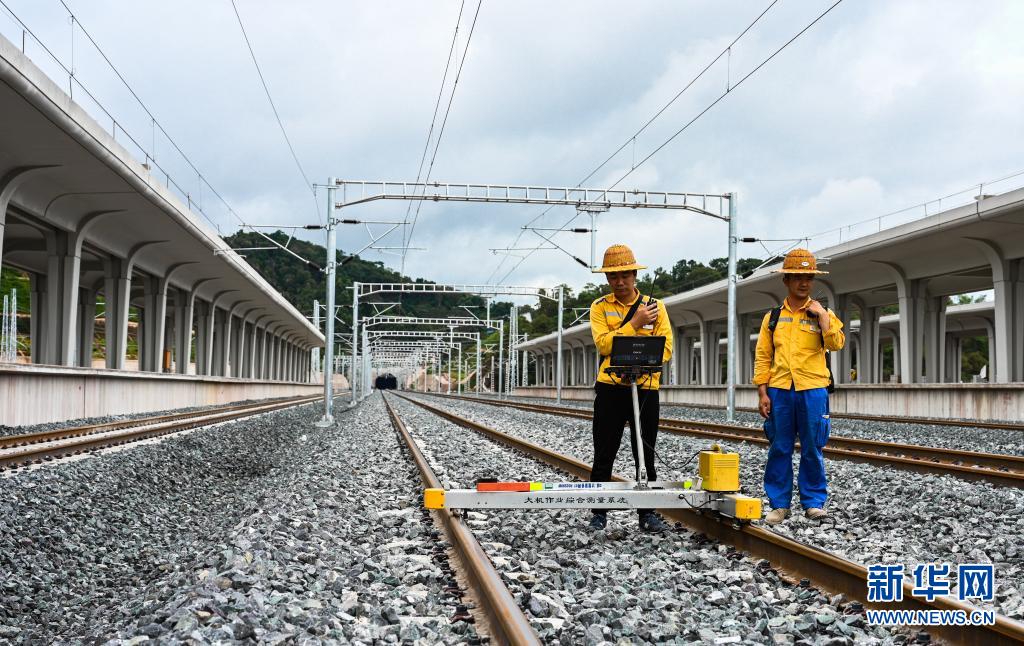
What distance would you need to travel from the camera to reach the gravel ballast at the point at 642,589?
403 cm

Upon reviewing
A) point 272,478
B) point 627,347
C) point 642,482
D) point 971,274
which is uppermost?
point 971,274

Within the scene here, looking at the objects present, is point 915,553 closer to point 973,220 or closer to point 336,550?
point 336,550

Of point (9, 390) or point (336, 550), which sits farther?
point (9, 390)

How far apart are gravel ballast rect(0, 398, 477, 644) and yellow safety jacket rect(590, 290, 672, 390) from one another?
5.87 feet

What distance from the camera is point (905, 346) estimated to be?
33.8m

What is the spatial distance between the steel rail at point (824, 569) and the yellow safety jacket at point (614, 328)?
1.09 metres

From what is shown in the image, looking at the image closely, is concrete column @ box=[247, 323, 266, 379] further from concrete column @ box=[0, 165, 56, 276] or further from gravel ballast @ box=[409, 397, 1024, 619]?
gravel ballast @ box=[409, 397, 1024, 619]

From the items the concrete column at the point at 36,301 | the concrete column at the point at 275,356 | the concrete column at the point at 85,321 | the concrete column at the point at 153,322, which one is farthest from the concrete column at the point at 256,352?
the concrete column at the point at 153,322

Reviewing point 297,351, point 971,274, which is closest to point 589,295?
point 297,351

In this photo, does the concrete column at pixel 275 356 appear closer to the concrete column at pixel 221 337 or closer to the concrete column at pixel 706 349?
the concrete column at pixel 221 337

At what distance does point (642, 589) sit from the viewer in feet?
15.8

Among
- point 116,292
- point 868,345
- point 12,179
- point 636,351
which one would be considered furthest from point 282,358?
point 636,351

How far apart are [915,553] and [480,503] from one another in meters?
2.79

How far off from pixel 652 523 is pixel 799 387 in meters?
1.46
